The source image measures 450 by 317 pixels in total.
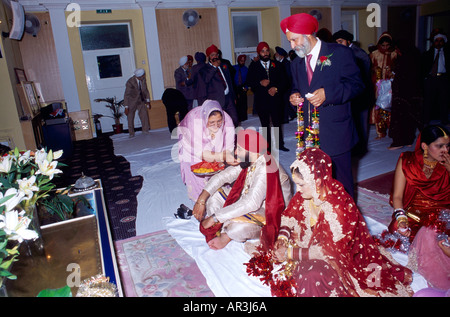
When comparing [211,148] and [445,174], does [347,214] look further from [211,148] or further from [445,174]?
[211,148]

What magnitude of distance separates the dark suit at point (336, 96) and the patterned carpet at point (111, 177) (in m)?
1.69

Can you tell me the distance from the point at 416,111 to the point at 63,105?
668 centimetres

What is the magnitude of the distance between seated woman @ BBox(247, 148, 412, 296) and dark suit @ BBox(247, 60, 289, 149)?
10.1 ft

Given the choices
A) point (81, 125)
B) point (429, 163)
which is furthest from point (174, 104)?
point (429, 163)

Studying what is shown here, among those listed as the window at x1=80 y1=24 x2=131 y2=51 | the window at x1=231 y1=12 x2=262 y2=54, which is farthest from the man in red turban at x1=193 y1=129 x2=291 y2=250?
the window at x1=231 y1=12 x2=262 y2=54

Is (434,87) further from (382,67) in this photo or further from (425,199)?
(425,199)

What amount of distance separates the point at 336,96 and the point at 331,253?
970mm

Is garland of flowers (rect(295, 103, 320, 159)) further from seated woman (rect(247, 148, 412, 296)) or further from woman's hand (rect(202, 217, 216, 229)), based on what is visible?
woman's hand (rect(202, 217, 216, 229))

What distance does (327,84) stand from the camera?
205 centimetres

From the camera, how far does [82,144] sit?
6582 mm

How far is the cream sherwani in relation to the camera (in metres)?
2.08

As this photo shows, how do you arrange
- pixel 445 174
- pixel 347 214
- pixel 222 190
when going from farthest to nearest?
pixel 222 190, pixel 445 174, pixel 347 214

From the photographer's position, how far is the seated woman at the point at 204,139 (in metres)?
2.93

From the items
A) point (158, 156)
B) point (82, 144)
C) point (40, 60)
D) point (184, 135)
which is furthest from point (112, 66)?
point (184, 135)
